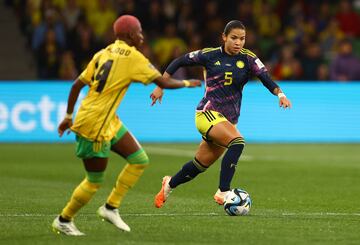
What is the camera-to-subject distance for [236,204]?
1074 centimetres

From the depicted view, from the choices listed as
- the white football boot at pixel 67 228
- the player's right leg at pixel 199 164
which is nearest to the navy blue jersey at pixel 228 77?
the player's right leg at pixel 199 164

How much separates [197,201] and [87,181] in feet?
11.1

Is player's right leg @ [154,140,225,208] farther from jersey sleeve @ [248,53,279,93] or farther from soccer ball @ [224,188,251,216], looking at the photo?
jersey sleeve @ [248,53,279,93]

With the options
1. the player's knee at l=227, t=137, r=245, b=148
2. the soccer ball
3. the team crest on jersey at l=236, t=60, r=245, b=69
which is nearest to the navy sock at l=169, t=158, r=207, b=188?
the player's knee at l=227, t=137, r=245, b=148

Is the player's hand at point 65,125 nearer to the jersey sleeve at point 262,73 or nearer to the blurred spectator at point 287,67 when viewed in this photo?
the jersey sleeve at point 262,73

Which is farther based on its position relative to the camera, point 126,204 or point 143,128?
point 143,128

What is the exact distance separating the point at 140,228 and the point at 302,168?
→ 27.0ft

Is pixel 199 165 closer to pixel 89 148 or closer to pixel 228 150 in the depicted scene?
pixel 228 150

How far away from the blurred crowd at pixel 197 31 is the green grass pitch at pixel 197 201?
3.90 metres

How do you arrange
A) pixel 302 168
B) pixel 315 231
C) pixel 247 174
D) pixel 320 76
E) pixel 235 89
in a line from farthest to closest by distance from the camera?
pixel 320 76, pixel 302 168, pixel 247 174, pixel 235 89, pixel 315 231

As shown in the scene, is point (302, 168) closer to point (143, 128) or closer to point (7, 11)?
point (143, 128)

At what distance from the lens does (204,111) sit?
11367 mm

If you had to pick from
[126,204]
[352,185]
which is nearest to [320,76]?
[352,185]

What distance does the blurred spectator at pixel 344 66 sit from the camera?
2420 centimetres
